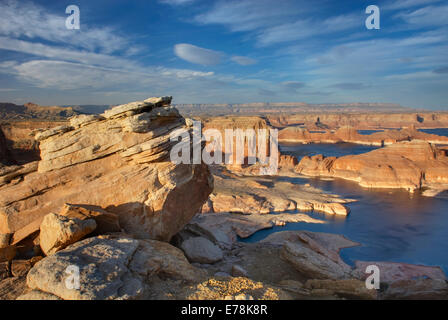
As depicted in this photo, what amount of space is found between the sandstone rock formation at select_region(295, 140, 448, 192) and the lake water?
8.79 feet

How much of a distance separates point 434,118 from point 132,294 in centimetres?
21089

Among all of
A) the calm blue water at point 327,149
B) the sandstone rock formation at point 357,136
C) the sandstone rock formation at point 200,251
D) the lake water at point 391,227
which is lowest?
the lake water at point 391,227

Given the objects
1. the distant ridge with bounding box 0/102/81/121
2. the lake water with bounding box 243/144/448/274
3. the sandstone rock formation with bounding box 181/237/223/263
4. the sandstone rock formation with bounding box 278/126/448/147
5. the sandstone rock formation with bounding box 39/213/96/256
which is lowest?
the lake water with bounding box 243/144/448/274

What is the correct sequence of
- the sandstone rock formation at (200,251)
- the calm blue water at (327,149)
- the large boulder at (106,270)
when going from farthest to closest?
the calm blue water at (327,149) < the sandstone rock formation at (200,251) < the large boulder at (106,270)

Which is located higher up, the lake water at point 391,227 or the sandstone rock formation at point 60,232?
the sandstone rock formation at point 60,232

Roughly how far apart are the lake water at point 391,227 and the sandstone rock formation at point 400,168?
268 cm

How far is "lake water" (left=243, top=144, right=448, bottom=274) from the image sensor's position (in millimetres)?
27281

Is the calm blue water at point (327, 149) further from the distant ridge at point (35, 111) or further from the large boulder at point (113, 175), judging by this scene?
the large boulder at point (113, 175)

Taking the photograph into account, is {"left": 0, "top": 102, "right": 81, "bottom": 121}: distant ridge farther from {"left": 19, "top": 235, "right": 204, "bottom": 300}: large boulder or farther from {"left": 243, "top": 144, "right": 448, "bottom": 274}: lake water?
{"left": 19, "top": 235, "right": 204, "bottom": 300}: large boulder

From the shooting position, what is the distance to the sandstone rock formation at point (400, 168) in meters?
49.5

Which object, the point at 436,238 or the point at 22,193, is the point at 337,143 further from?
the point at 22,193

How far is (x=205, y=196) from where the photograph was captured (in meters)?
15.5

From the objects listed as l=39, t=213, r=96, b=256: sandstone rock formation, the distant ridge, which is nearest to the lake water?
l=39, t=213, r=96, b=256: sandstone rock formation

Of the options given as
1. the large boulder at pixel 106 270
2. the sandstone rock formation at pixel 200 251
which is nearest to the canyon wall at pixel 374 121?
the sandstone rock formation at pixel 200 251
